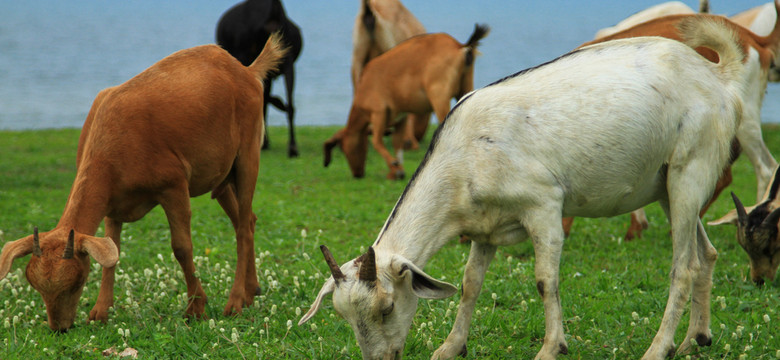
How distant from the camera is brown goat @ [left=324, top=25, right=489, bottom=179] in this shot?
11.0 meters

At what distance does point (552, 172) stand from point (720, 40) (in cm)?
152

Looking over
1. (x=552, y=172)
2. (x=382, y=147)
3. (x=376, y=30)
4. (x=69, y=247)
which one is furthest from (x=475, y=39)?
(x=69, y=247)

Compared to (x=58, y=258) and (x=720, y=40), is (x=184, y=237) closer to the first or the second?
(x=58, y=258)

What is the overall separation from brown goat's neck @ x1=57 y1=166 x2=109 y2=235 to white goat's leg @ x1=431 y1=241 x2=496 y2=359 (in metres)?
2.34

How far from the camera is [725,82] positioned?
486 centimetres

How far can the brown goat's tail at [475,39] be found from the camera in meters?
10.2

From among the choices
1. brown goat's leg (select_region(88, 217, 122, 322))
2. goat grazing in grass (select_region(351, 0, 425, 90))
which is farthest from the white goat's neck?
goat grazing in grass (select_region(351, 0, 425, 90))

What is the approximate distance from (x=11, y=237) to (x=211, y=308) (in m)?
3.65

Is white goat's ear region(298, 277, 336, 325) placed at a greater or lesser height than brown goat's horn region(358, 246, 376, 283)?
lesser

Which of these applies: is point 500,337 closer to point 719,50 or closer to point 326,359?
point 326,359

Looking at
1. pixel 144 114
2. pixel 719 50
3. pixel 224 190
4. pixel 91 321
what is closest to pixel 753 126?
pixel 719 50

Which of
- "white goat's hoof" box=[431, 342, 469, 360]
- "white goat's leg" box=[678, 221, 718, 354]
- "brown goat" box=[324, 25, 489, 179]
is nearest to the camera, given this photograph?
"white goat's hoof" box=[431, 342, 469, 360]

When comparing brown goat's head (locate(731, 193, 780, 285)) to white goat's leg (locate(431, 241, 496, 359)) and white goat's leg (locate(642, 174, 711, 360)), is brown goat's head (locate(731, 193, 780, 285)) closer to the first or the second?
white goat's leg (locate(642, 174, 711, 360))

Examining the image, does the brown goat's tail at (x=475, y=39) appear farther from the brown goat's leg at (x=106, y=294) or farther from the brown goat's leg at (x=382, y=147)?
the brown goat's leg at (x=106, y=294)
